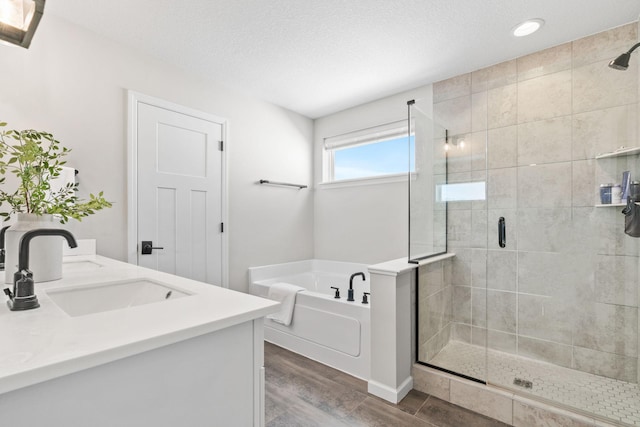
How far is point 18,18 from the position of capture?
977 millimetres

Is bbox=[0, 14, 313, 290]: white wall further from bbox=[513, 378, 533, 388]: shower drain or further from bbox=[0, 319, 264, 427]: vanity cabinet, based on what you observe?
bbox=[513, 378, 533, 388]: shower drain

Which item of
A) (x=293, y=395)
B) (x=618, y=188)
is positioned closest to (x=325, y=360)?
(x=293, y=395)

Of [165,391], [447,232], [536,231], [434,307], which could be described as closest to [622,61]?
[536,231]

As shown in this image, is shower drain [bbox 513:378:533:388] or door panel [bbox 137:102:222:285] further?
door panel [bbox 137:102:222:285]

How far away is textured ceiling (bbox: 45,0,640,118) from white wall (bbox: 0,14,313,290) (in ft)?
0.49

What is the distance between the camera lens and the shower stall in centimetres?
194

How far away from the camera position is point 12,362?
510 mm

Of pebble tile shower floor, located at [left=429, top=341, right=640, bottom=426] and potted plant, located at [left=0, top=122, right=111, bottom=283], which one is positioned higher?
potted plant, located at [left=0, top=122, right=111, bottom=283]

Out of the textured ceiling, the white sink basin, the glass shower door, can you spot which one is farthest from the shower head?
the white sink basin

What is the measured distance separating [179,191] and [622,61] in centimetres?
321

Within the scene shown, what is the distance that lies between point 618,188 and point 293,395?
8.07 ft

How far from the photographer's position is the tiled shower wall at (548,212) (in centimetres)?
198

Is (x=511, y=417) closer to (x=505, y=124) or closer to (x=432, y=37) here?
(x=505, y=124)

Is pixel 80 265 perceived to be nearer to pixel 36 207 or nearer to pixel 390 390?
pixel 36 207
